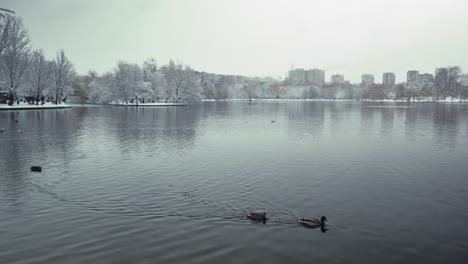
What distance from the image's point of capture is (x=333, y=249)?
11.7m

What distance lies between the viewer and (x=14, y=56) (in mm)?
87500

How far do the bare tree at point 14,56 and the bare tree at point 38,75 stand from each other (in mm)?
6906

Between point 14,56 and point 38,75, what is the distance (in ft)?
41.5

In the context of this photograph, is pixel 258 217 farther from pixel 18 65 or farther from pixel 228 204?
pixel 18 65

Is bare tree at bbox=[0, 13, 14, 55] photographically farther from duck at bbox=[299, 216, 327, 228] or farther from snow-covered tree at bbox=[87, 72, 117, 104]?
duck at bbox=[299, 216, 327, 228]

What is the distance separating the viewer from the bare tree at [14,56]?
285ft

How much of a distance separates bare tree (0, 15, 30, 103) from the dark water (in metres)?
68.9

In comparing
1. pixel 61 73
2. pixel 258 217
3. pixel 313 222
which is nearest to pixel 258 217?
pixel 258 217

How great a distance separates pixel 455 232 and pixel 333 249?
5158 mm

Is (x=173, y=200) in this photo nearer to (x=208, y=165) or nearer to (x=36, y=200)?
(x=36, y=200)

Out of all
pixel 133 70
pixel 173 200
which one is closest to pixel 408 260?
pixel 173 200

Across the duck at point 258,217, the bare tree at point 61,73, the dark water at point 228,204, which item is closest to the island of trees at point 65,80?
the bare tree at point 61,73

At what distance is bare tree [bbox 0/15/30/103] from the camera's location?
8675 cm

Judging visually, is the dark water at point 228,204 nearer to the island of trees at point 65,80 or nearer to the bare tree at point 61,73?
the island of trees at point 65,80
